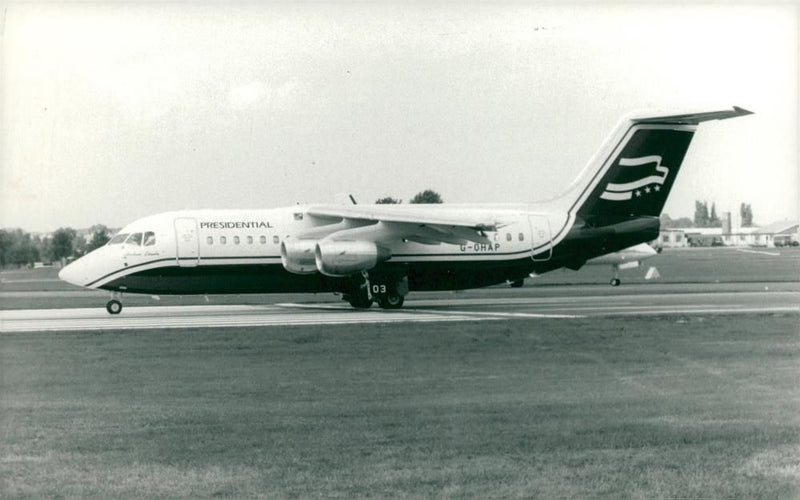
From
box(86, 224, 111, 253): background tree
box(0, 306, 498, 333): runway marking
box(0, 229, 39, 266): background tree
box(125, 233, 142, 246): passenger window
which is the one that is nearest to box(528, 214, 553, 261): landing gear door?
box(0, 306, 498, 333): runway marking

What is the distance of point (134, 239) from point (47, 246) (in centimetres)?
7940

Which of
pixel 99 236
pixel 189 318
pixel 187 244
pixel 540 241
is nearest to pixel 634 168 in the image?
pixel 540 241

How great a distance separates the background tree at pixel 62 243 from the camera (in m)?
103

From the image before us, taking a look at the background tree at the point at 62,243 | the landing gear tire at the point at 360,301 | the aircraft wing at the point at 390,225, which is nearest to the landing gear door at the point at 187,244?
the aircraft wing at the point at 390,225

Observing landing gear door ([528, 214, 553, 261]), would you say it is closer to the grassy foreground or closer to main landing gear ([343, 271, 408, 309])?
main landing gear ([343, 271, 408, 309])

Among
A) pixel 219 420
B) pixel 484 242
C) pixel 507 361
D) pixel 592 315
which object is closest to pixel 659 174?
pixel 484 242

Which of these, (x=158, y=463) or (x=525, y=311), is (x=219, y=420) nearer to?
(x=158, y=463)

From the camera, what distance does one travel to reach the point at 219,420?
11.9 m

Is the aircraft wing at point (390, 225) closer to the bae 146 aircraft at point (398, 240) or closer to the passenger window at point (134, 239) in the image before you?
→ the bae 146 aircraft at point (398, 240)

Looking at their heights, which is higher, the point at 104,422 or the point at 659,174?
the point at 659,174

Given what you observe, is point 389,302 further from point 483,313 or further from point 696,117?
point 696,117

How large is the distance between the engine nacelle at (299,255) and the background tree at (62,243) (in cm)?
7760

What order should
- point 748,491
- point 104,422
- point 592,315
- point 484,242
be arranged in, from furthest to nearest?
point 484,242 → point 592,315 → point 104,422 → point 748,491

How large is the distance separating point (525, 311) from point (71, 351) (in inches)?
584
